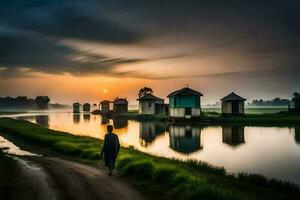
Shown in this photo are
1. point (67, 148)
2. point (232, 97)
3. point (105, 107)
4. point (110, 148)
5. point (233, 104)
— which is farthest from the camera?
point (105, 107)

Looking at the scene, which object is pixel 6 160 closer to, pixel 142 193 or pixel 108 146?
pixel 108 146

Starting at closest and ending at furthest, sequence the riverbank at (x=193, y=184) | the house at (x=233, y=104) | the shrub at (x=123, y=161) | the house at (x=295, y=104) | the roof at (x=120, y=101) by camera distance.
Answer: the riverbank at (x=193, y=184), the shrub at (x=123, y=161), the house at (x=233, y=104), the house at (x=295, y=104), the roof at (x=120, y=101)

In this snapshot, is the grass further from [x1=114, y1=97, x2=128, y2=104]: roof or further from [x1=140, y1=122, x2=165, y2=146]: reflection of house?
[x1=114, y1=97, x2=128, y2=104]: roof

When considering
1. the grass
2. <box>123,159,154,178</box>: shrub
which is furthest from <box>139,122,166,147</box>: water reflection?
<box>123,159,154,178</box>: shrub

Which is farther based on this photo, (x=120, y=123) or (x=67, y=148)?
Answer: (x=120, y=123)

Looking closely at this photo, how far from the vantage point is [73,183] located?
13328mm

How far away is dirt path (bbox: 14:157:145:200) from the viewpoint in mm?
11505

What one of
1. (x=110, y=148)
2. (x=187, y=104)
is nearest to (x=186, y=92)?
(x=187, y=104)

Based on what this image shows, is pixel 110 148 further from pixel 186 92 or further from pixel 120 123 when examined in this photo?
pixel 120 123

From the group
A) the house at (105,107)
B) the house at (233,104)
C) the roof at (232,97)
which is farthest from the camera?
the house at (105,107)

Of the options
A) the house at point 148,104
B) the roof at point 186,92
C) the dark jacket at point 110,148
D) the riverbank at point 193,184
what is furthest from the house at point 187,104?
the dark jacket at point 110,148

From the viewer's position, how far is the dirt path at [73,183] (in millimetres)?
11505

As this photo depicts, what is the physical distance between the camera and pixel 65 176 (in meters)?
14.8

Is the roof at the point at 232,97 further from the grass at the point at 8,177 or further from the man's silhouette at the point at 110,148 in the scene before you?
the man's silhouette at the point at 110,148
